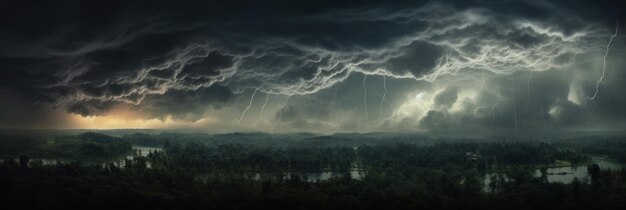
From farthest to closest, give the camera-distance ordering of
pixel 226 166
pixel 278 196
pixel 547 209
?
pixel 226 166 < pixel 278 196 < pixel 547 209

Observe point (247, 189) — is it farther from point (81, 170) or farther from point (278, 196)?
point (81, 170)

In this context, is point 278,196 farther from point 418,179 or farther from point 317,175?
point 317,175

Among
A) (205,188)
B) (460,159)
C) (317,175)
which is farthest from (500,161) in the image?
(205,188)

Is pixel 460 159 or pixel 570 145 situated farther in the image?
pixel 570 145

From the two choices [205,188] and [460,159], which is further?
[460,159]

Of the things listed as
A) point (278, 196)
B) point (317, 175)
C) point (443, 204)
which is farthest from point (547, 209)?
point (317, 175)

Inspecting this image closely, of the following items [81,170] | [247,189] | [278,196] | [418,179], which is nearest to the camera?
[278,196]

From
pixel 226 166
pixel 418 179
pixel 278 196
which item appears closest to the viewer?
pixel 278 196

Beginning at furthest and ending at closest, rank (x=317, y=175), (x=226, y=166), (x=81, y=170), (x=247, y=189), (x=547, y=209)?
1. (x=226, y=166)
2. (x=317, y=175)
3. (x=81, y=170)
4. (x=247, y=189)
5. (x=547, y=209)
